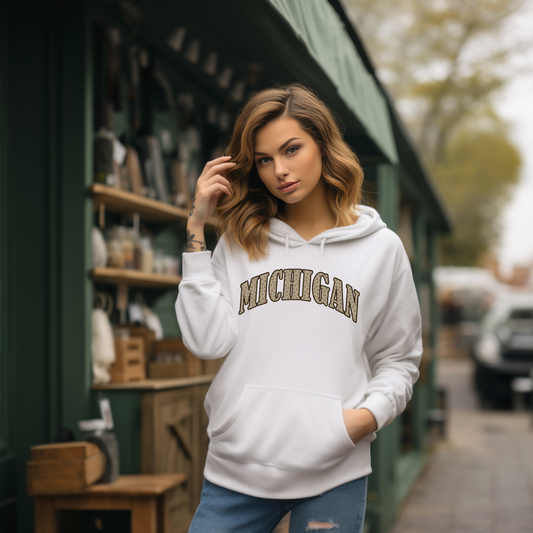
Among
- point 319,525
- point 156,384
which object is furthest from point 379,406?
point 156,384

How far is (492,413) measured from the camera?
12008mm

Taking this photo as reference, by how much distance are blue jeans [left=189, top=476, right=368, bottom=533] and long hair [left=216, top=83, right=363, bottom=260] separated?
63 centimetres

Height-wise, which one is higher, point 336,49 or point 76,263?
point 336,49

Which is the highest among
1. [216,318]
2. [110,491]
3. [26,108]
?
[26,108]

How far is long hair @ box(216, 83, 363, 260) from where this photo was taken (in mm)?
1879

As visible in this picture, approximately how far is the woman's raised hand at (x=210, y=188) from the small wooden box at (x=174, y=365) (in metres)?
2.21

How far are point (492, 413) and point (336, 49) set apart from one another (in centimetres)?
998

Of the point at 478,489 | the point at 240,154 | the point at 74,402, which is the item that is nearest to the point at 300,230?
the point at 240,154

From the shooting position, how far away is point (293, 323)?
1.80 metres

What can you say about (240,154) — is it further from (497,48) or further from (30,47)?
(497,48)

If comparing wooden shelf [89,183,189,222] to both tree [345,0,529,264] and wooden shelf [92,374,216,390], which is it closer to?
wooden shelf [92,374,216,390]

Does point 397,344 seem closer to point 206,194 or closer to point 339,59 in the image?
point 206,194

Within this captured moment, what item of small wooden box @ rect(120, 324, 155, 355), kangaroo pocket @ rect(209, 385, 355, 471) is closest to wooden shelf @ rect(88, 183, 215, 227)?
small wooden box @ rect(120, 324, 155, 355)

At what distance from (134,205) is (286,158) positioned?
7.49 feet
